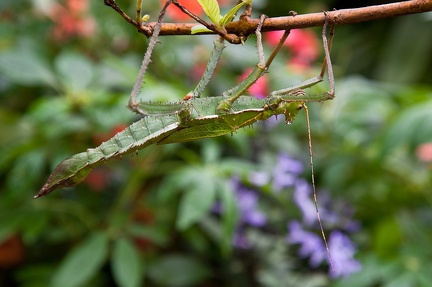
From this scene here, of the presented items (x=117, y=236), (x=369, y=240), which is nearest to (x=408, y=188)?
(x=369, y=240)

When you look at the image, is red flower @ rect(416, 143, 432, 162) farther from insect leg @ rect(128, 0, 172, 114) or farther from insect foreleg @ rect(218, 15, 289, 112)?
insect leg @ rect(128, 0, 172, 114)

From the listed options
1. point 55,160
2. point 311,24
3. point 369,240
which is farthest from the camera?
point 369,240

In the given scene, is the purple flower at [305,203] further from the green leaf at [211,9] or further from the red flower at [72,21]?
the green leaf at [211,9]

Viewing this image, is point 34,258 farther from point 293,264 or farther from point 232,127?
point 232,127

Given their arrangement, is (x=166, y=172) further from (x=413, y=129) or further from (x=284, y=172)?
(x=413, y=129)

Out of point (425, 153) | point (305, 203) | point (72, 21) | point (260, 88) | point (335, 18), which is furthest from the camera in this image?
point (425, 153)

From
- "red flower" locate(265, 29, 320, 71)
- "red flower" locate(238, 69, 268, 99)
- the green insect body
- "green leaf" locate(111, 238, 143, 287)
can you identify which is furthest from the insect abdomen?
"red flower" locate(265, 29, 320, 71)

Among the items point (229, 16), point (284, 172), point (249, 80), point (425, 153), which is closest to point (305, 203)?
point (284, 172)

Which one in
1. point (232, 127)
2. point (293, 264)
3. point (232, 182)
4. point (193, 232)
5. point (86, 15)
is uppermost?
point (86, 15)
